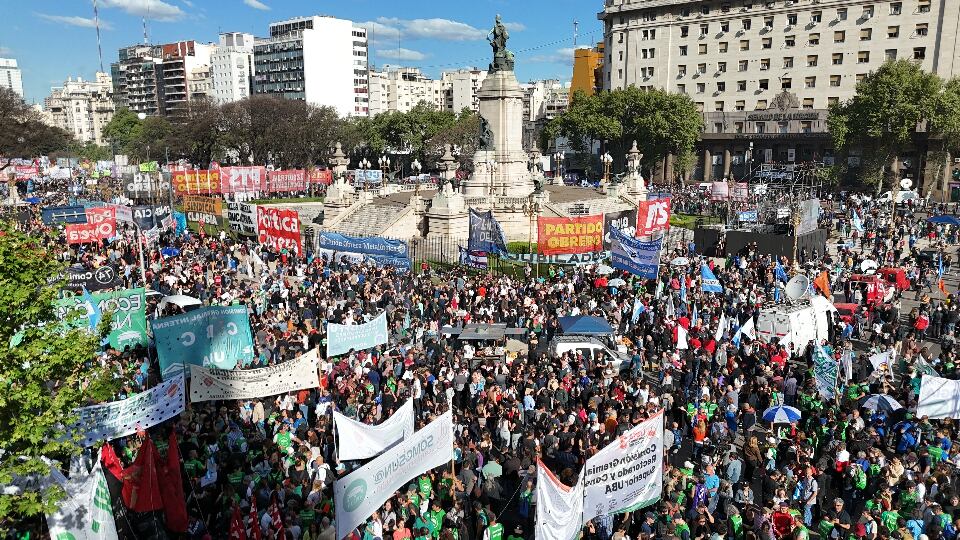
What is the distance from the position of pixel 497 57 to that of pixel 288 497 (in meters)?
33.3

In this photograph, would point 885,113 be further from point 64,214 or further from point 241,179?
point 64,214

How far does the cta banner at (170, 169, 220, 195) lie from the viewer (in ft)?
157

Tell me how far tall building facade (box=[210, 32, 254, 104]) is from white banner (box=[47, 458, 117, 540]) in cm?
13507

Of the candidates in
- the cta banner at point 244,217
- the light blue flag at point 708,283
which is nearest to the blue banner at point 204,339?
the cta banner at point 244,217

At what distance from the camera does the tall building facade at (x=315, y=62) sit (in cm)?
11912

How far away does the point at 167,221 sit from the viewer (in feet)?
107

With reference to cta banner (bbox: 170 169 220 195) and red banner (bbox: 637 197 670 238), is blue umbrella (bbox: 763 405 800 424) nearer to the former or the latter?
red banner (bbox: 637 197 670 238)

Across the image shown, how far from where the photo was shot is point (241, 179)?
1971 inches

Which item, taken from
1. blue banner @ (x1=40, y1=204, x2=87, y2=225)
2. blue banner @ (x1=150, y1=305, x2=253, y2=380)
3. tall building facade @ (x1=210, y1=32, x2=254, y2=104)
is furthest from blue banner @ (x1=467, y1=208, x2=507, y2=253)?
tall building facade @ (x1=210, y1=32, x2=254, y2=104)

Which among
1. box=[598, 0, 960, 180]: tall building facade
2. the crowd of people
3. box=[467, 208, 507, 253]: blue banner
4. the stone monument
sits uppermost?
box=[598, 0, 960, 180]: tall building facade

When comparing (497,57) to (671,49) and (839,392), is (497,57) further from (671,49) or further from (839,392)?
(671,49)

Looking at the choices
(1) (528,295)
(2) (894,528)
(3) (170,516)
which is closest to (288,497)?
(3) (170,516)

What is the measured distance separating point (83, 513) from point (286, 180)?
49641 millimetres

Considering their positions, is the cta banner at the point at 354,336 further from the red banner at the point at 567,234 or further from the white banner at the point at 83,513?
the red banner at the point at 567,234
